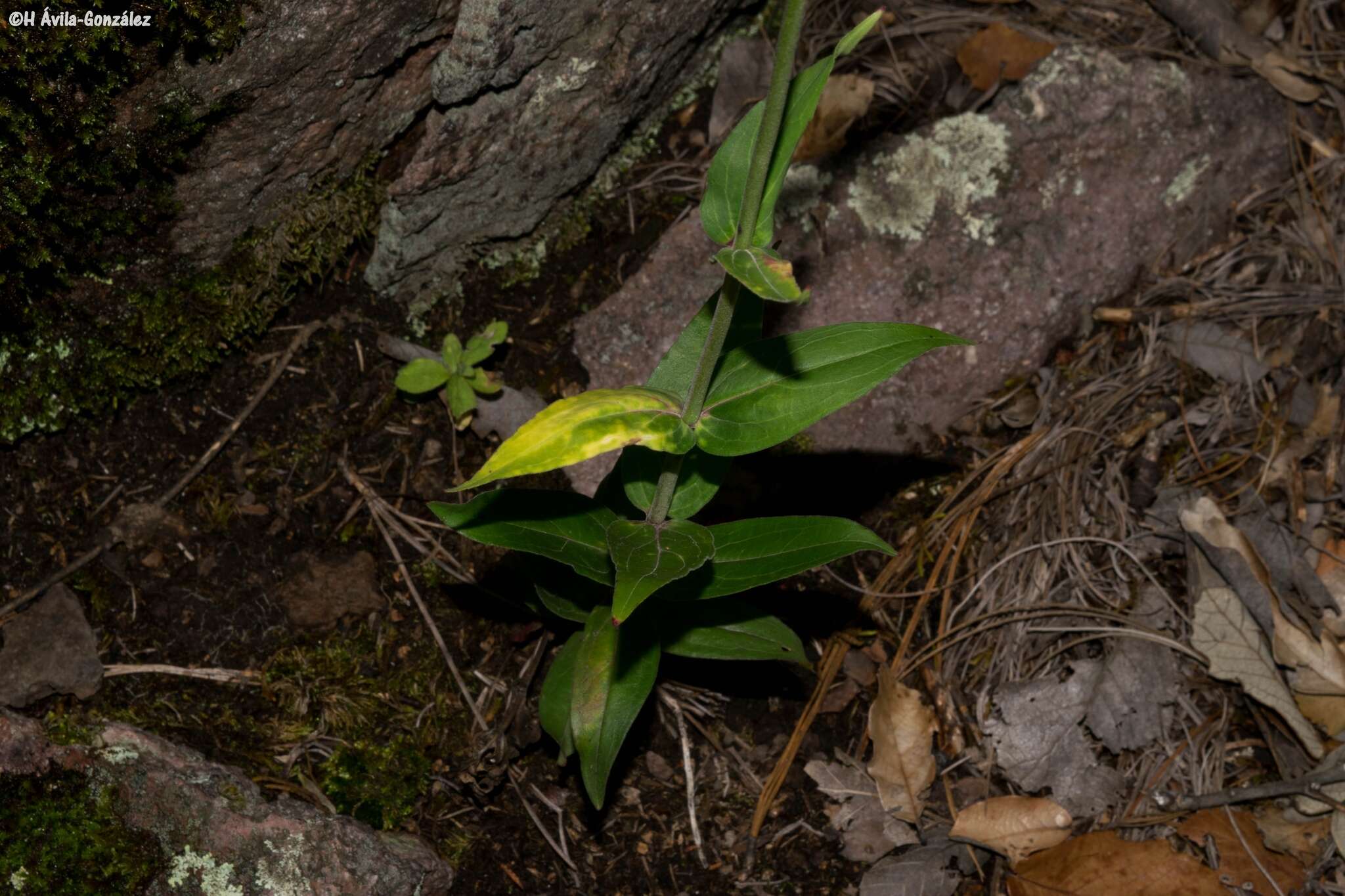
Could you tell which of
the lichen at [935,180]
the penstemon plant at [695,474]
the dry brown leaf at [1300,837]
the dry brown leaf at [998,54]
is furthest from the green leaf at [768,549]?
the dry brown leaf at [998,54]

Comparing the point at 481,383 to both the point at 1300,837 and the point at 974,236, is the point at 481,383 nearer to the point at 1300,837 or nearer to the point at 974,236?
the point at 974,236

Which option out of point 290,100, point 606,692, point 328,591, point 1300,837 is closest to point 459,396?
point 328,591

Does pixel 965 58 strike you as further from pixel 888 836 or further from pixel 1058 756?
pixel 888 836

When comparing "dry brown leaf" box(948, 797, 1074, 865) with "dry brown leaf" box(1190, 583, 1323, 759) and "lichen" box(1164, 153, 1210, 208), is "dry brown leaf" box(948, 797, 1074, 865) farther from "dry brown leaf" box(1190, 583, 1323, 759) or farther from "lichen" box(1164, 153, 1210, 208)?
"lichen" box(1164, 153, 1210, 208)

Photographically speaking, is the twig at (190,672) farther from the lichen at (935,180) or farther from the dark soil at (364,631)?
the lichen at (935,180)

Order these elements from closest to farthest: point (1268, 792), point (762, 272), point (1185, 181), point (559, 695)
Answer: point (762, 272) → point (559, 695) → point (1268, 792) → point (1185, 181)

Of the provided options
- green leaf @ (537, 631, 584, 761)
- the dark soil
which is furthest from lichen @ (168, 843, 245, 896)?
green leaf @ (537, 631, 584, 761)
